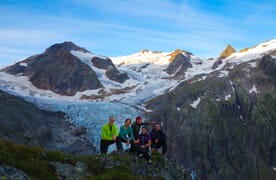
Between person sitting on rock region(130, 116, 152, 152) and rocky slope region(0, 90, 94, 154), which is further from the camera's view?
rocky slope region(0, 90, 94, 154)

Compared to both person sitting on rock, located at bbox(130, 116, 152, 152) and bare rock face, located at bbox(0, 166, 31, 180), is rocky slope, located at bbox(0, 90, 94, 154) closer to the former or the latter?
person sitting on rock, located at bbox(130, 116, 152, 152)

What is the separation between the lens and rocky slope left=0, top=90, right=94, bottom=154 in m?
93.0

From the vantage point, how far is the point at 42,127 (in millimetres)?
100812

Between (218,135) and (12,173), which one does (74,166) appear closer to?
(12,173)

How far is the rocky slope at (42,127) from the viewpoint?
305 feet

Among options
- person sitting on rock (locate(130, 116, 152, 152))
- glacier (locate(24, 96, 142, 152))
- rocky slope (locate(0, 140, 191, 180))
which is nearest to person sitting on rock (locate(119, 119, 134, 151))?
person sitting on rock (locate(130, 116, 152, 152))

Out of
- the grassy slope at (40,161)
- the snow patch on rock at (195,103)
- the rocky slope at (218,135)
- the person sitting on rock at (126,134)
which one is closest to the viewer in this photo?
the grassy slope at (40,161)

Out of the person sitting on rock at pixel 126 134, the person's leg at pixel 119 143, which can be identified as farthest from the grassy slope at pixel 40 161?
the person sitting on rock at pixel 126 134

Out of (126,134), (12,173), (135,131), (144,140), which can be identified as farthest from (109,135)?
(12,173)

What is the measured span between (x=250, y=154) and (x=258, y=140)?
50.5ft

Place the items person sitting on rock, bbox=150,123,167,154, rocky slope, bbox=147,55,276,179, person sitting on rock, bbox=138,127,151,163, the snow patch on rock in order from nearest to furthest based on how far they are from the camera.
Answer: person sitting on rock, bbox=138,127,151,163, person sitting on rock, bbox=150,123,167,154, rocky slope, bbox=147,55,276,179, the snow patch on rock

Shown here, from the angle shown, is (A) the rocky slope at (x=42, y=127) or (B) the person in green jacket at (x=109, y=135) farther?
(A) the rocky slope at (x=42, y=127)

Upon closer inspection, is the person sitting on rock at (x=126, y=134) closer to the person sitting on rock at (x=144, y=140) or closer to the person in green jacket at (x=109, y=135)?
the person in green jacket at (x=109, y=135)

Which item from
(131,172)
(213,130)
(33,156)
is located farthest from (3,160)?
(213,130)
